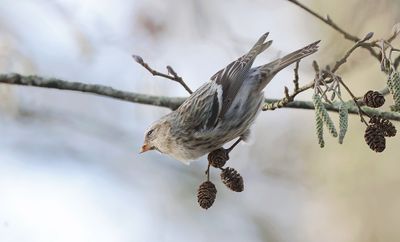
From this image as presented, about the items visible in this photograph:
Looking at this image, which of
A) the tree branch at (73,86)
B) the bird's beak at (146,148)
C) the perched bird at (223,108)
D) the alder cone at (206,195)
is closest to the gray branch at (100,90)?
the tree branch at (73,86)

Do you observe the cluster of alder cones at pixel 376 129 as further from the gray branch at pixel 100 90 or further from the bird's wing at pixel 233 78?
the bird's wing at pixel 233 78

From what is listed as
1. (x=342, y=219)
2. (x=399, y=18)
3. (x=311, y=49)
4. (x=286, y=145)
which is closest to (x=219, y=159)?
(x=311, y=49)

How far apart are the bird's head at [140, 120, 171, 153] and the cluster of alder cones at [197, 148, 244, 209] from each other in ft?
2.22

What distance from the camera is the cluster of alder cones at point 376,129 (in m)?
2.33

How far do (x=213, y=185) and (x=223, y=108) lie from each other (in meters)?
0.69

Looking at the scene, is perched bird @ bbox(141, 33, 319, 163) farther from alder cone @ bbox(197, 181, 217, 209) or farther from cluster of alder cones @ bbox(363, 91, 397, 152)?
cluster of alder cones @ bbox(363, 91, 397, 152)

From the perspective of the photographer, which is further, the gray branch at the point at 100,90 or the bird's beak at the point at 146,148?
the bird's beak at the point at 146,148

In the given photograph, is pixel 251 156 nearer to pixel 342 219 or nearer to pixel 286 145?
pixel 286 145

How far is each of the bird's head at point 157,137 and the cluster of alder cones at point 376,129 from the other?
1.25m

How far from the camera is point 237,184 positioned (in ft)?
8.70

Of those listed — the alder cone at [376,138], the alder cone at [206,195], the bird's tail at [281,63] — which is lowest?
the alder cone at [376,138]

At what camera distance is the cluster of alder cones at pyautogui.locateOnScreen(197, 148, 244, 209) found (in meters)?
2.59

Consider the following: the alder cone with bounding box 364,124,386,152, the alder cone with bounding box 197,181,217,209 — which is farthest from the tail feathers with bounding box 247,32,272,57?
the alder cone with bounding box 364,124,386,152

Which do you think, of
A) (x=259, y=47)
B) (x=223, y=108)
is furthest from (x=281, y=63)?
(x=223, y=108)
